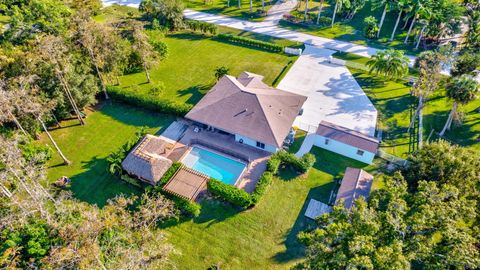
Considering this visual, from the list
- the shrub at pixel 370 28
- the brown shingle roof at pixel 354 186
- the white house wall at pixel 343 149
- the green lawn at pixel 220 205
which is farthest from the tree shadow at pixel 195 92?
the shrub at pixel 370 28

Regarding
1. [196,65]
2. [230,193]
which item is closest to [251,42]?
[196,65]

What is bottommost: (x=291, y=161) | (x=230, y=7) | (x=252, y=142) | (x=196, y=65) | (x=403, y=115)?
(x=291, y=161)

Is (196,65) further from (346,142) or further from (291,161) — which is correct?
(346,142)

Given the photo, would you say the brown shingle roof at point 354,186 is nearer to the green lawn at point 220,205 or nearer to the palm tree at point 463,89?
the green lawn at point 220,205

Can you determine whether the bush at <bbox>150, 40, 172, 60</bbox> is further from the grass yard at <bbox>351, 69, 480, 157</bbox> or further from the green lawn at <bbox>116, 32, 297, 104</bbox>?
the grass yard at <bbox>351, 69, 480, 157</bbox>

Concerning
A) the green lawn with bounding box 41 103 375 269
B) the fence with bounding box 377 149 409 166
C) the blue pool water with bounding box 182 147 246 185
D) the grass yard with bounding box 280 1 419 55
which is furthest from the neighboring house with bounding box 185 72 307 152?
the grass yard with bounding box 280 1 419 55

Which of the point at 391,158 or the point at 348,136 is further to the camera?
the point at 348,136
